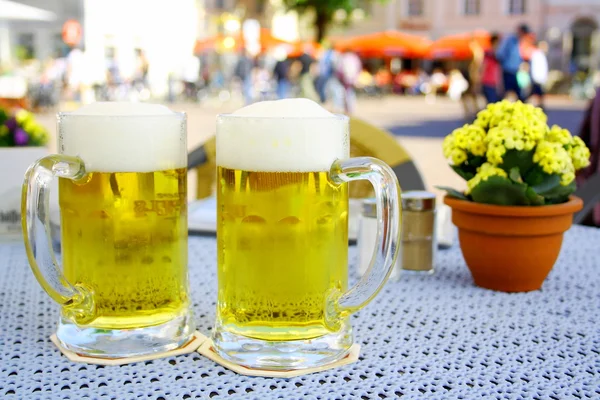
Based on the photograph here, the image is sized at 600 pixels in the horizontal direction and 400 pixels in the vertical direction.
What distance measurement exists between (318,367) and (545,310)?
0.44 m

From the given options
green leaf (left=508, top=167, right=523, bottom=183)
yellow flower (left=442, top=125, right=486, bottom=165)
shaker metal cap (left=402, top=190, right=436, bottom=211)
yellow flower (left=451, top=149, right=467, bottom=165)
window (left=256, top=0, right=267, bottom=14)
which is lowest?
shaker metal cap (left=402, top=190, right=436, bottom=211)

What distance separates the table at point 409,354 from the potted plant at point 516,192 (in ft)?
0.18

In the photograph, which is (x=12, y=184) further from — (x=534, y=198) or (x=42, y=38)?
(x=42, y=38)

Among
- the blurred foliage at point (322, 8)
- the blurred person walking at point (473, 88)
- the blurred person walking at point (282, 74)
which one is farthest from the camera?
the blurred foliage at point (322, 8)

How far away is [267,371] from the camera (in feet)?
2.57

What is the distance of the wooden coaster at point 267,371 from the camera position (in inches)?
30.5

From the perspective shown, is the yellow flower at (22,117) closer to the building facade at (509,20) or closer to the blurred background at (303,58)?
the blurred background at (303,58)

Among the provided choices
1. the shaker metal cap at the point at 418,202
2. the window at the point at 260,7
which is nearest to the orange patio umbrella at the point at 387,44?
the window at the point at 260,7

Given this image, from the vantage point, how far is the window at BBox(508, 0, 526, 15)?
28797mm

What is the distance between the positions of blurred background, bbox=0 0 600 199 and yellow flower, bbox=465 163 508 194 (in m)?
4.11

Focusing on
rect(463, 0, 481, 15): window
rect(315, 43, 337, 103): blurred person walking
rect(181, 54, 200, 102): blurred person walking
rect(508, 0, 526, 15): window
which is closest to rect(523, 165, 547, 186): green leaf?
rect(315, 43, 337, 103): blurred person walking

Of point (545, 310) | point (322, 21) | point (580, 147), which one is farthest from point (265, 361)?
point (322, 21)

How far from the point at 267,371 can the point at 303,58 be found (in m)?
12.2

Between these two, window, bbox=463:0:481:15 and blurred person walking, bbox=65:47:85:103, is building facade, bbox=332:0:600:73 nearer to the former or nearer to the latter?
window, bbox=463:0:481:15
